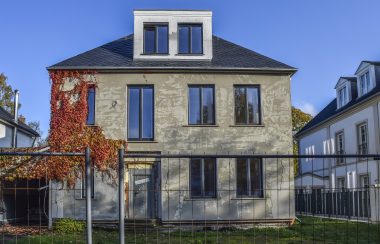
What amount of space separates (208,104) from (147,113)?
2705 millimetres

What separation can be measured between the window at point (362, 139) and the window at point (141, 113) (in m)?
13.0

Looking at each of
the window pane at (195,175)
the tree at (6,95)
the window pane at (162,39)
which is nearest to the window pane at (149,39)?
the window pane at (162,39)

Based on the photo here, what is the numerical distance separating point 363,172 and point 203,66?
38.6ft

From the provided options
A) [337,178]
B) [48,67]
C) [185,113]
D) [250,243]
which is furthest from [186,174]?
[337,178]

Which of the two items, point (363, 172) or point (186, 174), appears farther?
point (363, 172)

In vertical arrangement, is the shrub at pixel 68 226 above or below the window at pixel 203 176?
below

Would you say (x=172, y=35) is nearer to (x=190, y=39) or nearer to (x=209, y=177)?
(x=190, y=39)

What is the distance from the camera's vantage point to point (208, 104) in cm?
2081

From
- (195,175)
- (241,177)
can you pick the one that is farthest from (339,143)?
(195,175)

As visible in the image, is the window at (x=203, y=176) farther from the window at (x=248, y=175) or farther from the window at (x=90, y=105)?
the window at (x=90, y=105)

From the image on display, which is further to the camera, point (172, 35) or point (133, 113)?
point (172, 35)

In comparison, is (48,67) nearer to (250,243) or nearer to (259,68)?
(259,68)

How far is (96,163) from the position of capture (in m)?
20.0

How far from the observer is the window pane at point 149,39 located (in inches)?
850
